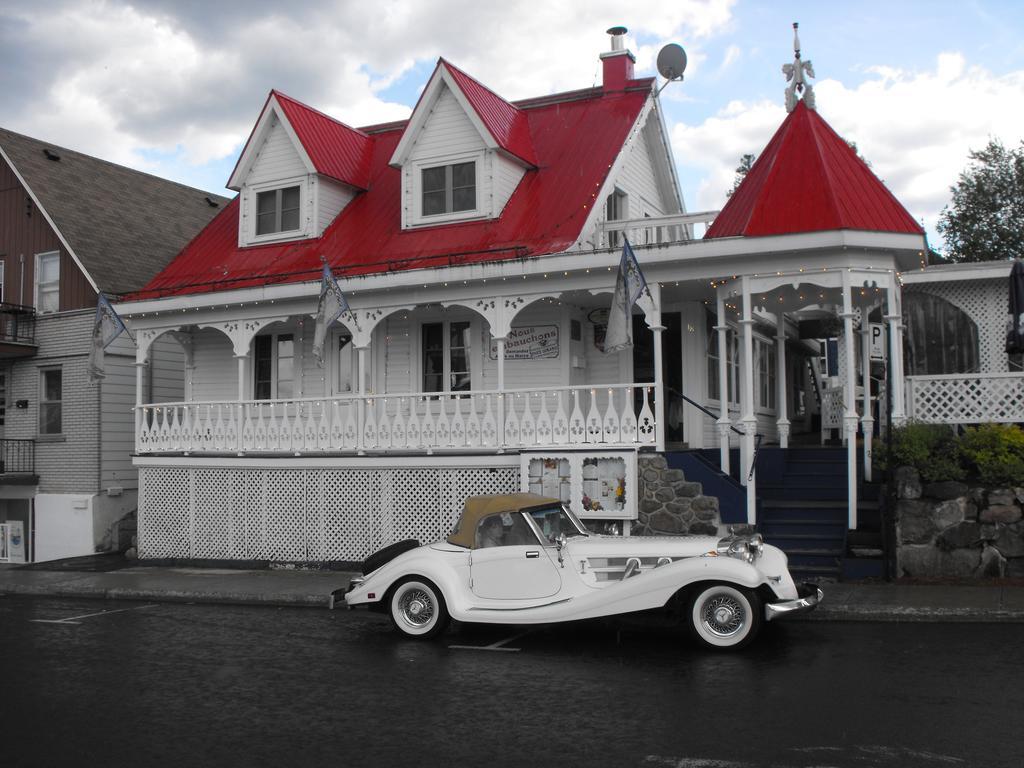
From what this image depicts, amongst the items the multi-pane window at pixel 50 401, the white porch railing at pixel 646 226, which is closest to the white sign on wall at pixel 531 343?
the white porch railing at pixel 646 226

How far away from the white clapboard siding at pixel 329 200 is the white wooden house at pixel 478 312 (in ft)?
0.19

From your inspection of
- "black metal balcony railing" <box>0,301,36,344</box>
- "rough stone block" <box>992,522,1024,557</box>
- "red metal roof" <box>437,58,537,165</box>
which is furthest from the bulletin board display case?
"black metal balcony railing" <box>0,301,36,344</box>

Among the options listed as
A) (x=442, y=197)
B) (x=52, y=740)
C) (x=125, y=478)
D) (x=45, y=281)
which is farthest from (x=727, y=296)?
(x=45, y=281)

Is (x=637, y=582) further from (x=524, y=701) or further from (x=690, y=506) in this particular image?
(x=690, y=506)

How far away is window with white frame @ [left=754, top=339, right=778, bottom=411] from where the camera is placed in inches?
830

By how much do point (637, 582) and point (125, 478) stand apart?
17.0 meters

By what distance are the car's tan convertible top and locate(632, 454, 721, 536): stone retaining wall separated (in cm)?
402

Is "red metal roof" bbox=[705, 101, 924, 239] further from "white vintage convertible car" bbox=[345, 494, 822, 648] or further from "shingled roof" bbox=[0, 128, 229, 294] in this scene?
"shingled roof" bbox=[0, 128, 229, 294]

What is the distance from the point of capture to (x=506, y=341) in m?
18.0

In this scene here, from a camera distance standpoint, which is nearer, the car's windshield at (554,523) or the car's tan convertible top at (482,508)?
the car's windshield at (554,523)

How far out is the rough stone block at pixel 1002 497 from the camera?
12656 mm

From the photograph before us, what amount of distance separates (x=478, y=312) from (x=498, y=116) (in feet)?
16.3

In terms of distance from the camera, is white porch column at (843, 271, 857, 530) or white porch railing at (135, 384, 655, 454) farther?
white porch railing at (135, 384, 655, 454)

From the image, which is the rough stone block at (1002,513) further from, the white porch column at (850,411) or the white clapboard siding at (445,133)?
the white clapboard siding at (445,133)
